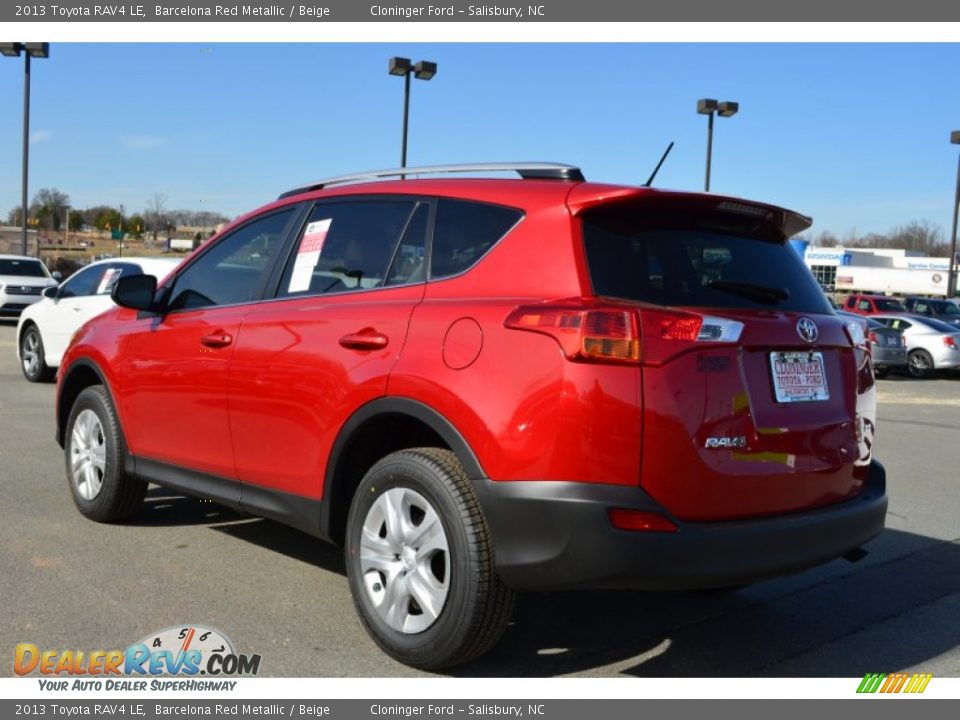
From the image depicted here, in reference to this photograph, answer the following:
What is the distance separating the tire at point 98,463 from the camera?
5.64m

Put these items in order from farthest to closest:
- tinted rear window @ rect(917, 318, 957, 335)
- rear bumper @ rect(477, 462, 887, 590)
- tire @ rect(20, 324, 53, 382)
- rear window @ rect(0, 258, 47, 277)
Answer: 1. rear window @ rect(0, 258, 47, 277)
2. tinted rear window @ rect(917, 318, 957, 335)
3. tire @ rect(20, 324, 53, 382)
4. rear bumper @ rect(477, 462, 887, 590)

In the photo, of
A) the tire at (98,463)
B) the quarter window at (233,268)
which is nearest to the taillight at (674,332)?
the quarter window at (233,268)

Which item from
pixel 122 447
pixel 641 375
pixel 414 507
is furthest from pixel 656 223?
pixel 122 447

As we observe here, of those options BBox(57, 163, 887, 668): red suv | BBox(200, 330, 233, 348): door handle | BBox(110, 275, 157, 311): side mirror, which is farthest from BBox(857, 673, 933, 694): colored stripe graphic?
BBox(110, 275, 157, 311): side mirror

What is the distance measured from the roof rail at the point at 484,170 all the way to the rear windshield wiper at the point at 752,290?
0.67 meters

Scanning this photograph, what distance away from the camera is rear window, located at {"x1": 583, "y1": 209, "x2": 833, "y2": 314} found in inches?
140

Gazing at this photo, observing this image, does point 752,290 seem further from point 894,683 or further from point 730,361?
point 894,683

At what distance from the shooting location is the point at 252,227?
16.8 feet

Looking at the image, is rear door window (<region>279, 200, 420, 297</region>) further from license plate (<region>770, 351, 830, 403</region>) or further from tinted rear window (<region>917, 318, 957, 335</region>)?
tinted rear window (<region>917, 318, 957, 335</region>)

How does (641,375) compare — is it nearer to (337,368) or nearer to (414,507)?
(414,507)

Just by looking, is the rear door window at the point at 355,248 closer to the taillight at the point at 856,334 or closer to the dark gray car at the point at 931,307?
the taillight at the point at 856,334

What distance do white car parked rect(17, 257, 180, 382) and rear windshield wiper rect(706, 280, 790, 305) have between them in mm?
9600

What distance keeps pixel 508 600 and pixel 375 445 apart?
0.96 metres

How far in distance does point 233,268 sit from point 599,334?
98.3 inches
